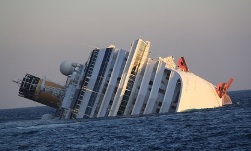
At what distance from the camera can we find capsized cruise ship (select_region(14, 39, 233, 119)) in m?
44.9

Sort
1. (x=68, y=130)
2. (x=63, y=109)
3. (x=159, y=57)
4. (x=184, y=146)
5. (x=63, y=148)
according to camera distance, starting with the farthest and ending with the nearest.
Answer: (x=63, y=109) → (x=159, y=57) → (x=68, y=130) → (x=63, y=148) → (x=184, y=146)

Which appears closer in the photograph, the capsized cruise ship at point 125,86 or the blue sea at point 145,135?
the blue sea at point 145,135

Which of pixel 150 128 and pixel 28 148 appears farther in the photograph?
pixel 150 128

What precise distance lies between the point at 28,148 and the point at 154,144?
9.70 metres

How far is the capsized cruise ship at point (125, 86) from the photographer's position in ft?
Result: 147

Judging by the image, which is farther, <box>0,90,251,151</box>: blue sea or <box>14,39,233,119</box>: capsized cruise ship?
<box>14,39,233,119</box>: capsized cruise ship

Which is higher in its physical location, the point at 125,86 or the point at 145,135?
the point at 125,86

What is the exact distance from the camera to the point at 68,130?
41.5 metres

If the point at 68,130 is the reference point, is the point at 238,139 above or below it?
above

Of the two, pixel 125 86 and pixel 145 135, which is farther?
pixel 125 86

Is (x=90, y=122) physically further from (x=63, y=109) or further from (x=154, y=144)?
(x=154, y=144)

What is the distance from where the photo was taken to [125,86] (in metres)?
45.1

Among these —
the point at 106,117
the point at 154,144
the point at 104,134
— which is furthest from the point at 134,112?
the point at 154,144

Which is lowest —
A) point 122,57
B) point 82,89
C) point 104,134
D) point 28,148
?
point 28,148
